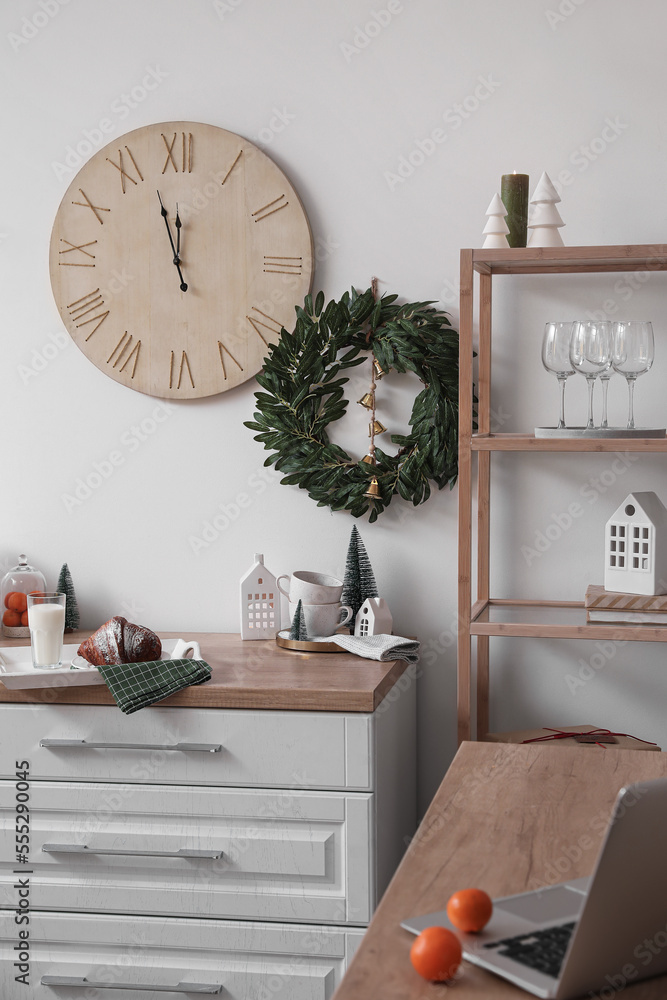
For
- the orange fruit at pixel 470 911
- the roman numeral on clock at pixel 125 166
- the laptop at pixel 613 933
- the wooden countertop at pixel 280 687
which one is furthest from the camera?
the roman numeral on clock at pixel 125 166

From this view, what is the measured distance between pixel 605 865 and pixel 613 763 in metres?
0.74

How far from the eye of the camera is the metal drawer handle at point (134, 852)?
2.01 m

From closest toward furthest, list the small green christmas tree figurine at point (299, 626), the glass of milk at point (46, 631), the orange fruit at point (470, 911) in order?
the orange fruit at point (470, 911)
the glass of milk at point (46, 631)
the small green christmas tree figurine at point (299, 626)

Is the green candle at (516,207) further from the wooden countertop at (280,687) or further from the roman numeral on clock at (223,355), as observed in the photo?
the wooden countertop at (280,687)

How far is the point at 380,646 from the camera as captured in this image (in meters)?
2.25

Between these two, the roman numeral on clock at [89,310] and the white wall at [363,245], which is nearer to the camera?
the white wall at [363,245]

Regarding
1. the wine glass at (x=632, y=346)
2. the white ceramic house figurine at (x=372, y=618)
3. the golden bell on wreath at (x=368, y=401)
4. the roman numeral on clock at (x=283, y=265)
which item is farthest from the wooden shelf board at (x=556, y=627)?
the roman numeral on clock at (x=283, y=265)

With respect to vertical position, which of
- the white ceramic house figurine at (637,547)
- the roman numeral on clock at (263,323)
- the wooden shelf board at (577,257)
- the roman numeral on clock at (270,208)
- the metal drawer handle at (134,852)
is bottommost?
the metal drawer handle at (134,852)

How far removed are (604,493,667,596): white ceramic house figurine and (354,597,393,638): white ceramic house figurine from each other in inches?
20.7

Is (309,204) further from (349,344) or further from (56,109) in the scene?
(56,109)

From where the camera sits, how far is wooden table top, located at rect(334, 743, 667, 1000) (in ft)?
2.85

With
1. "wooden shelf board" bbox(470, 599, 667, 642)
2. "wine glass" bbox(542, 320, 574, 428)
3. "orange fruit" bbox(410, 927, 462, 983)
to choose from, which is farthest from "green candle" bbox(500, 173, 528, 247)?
"orange fruit" bbox(410, 927, 462, 983)

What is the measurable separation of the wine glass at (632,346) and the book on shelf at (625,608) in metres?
0.38

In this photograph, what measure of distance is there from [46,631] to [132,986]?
2.53 ft
